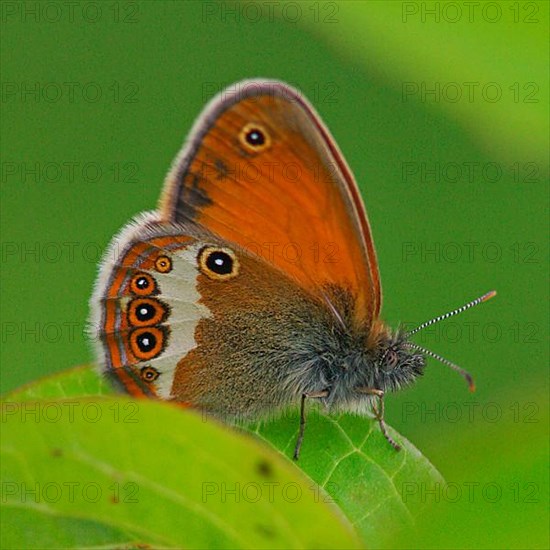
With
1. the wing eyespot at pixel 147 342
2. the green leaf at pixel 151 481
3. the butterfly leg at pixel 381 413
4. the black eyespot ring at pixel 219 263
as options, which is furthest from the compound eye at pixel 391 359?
the green leaf at pixel 151 481

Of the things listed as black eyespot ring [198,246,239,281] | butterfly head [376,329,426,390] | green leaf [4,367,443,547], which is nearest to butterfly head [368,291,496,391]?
butterfly head [376,329,426,390]

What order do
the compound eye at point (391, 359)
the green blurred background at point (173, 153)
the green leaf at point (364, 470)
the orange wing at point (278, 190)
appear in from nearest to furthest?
the green leaf at point (364, 470)
the orange wing at point (278, 190)
the compound eye at point (391, 359)
the green blurred background at point (173, 153)

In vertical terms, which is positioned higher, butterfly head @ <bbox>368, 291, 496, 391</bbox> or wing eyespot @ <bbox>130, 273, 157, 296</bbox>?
butterfly head @ <bbox>368, 291, 496, 391</bbox>

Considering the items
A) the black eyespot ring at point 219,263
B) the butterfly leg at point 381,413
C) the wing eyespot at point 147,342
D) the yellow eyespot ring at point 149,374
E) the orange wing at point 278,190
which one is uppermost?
the orange wing at point 278,190

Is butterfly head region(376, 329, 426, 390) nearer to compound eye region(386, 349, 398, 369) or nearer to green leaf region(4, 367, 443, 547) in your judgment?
compound eye region(386, 349, 398, 369)

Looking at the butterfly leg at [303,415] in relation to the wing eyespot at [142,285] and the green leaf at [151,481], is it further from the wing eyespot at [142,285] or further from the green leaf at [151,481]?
the green leaf at [151,481]

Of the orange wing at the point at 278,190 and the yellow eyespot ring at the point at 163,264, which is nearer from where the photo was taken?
the orange wing at the point at 278,190

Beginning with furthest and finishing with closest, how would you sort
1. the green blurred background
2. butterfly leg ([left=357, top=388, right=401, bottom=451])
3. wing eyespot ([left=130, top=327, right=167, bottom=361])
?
the green blurred background, wing eyespot ([left=130, top=327, right=167, bottom=361]), butterfly leg ([left=357, top=388, right=401, bottom=451])
